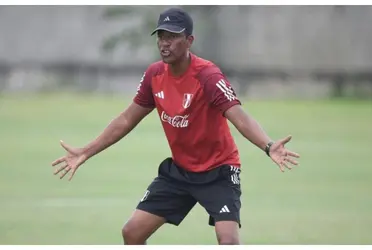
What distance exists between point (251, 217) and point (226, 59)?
20689 millimetres

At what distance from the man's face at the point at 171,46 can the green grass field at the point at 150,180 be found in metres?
2.73

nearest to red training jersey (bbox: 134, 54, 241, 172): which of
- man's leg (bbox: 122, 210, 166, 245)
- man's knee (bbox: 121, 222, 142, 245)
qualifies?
man's leg (bbox: 122, 210, 166, 245)

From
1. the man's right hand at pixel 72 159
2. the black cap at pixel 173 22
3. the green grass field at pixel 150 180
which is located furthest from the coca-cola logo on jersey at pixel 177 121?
the green grass field at pixel 150 180

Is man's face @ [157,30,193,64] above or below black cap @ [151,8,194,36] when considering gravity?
below

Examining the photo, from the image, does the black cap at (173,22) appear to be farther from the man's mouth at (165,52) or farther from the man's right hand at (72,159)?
the man's right hand at (72,159)

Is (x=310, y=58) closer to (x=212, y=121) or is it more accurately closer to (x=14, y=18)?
(x=14, y=18)

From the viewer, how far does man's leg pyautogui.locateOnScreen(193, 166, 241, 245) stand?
24.8 ft

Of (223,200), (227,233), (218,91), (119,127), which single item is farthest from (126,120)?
(227,233)

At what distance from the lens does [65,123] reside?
2345 cm

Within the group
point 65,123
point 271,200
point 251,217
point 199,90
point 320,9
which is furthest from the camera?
point 320,9

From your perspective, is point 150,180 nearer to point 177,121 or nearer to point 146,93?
point 146,93

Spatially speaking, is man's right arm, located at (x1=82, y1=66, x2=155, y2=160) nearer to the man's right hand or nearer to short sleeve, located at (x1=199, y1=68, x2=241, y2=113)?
the man's right hand

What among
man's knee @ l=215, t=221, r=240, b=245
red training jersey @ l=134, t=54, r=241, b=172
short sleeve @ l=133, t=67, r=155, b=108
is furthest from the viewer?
short sleeve @ l=133, t=67, r=155, b=108

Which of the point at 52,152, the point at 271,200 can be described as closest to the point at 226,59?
the point at 52,152
